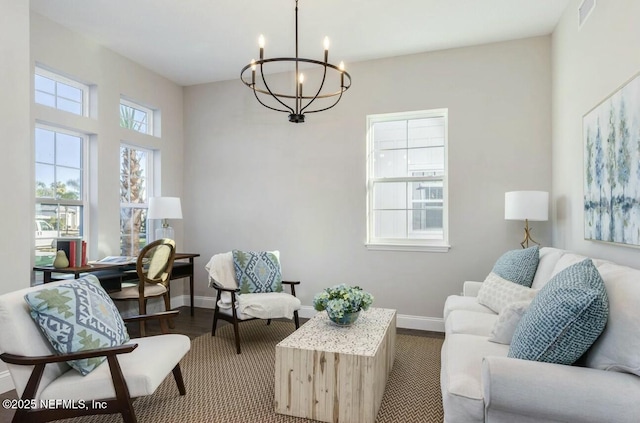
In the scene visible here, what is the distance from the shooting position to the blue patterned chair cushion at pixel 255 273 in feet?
12.0

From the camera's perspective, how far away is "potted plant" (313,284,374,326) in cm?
249

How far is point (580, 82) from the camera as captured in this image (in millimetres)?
2830

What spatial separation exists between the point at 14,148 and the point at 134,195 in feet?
6.02

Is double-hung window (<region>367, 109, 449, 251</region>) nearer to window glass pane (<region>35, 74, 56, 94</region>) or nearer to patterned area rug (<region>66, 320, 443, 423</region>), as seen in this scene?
patterned area rug (<region>66, 320, 443, 423</region>)

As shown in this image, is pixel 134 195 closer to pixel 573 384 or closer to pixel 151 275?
pixel 151 275

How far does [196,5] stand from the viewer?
3100mm

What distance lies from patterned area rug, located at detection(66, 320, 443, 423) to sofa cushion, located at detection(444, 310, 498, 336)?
45 cm

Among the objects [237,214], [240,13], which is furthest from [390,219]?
[240,13]

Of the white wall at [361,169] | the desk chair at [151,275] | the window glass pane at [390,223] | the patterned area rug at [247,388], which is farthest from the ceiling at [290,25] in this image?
the patterned area rug at [247,388]

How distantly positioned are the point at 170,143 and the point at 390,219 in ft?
9.57

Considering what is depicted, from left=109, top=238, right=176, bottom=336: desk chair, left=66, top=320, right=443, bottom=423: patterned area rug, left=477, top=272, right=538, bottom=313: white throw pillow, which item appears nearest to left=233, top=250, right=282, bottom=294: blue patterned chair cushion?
left=66, top=320, right=443, bottom=423: patterned area rug

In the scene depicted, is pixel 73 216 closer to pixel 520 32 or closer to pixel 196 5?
pixel 196 5

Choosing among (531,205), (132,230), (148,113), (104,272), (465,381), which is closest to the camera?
(465,381)

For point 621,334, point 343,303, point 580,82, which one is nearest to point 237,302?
point 343,303
